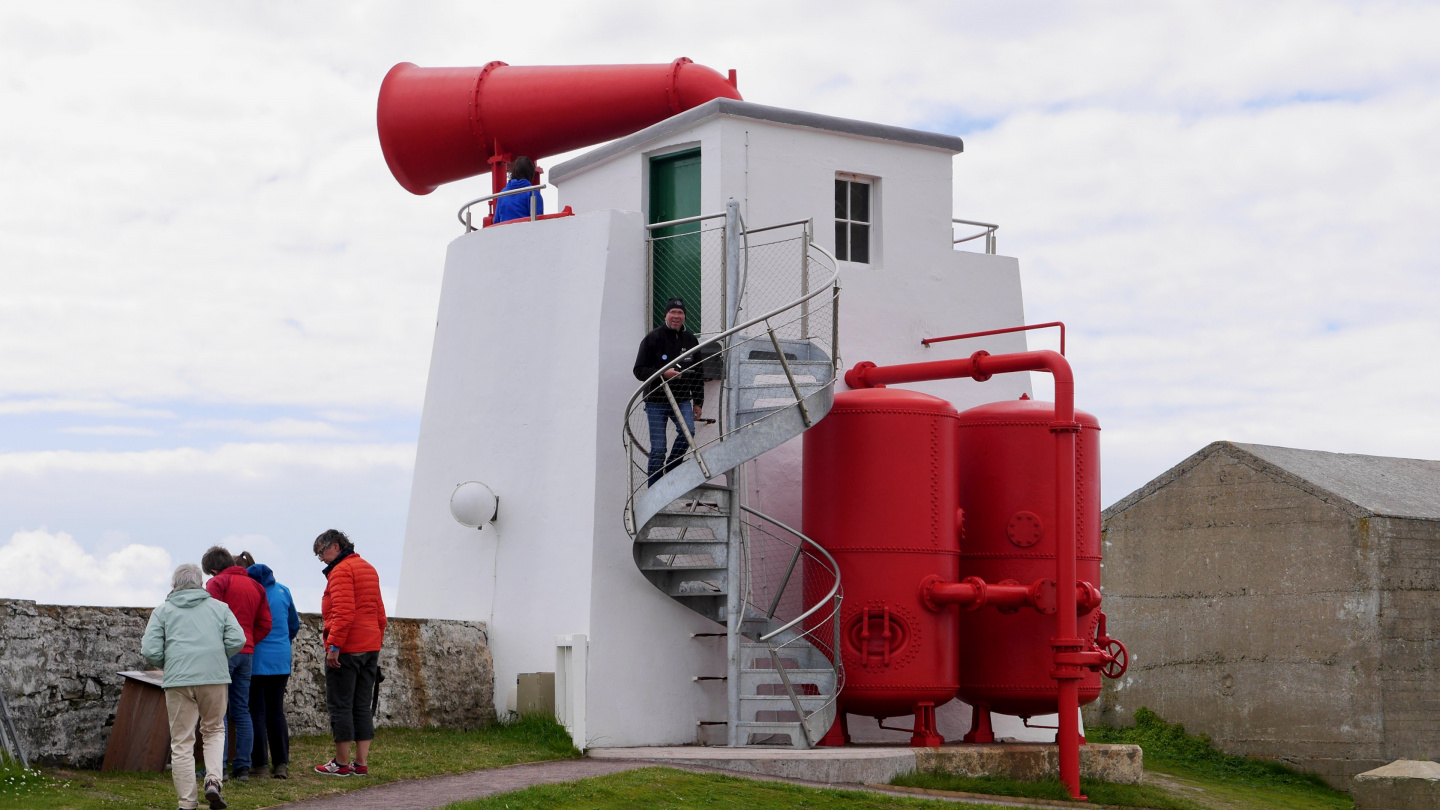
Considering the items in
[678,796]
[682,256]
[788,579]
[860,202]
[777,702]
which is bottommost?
[678,796]

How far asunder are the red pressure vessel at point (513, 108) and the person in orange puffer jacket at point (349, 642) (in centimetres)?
747

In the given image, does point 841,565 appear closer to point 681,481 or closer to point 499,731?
point 681,481

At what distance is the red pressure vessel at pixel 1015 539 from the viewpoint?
47.0 feet

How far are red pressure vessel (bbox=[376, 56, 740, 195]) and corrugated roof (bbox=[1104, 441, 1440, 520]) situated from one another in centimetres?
827

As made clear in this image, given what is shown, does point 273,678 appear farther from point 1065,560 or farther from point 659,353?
point 1065,560

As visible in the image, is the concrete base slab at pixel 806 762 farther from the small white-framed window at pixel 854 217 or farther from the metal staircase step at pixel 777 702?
the small white-framed window at pixel 854 217

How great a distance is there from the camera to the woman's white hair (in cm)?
984

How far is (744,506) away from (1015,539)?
104 inches

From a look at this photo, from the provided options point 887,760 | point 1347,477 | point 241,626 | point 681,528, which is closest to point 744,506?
point 681,528

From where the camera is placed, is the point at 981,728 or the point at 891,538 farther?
the point at 981,728

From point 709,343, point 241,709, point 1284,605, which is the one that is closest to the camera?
point 241,709

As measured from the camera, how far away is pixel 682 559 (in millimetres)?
14242

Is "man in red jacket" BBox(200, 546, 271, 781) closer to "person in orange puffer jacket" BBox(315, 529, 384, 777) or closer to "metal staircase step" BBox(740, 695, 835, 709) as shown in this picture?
"person in orange puffer jacket" BBox(315, 529, 384, 777)

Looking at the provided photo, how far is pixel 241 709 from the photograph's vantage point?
10734 millimetres
